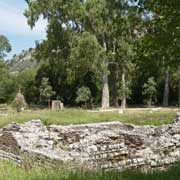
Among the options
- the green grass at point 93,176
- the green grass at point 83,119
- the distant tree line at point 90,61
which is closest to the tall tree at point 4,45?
the distant tree line at point 90,61

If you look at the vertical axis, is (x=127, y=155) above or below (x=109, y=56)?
below

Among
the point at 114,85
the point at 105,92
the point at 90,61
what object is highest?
the point at 90,61

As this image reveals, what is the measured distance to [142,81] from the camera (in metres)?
63.9

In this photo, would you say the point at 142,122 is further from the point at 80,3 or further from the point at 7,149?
the point at 80,3

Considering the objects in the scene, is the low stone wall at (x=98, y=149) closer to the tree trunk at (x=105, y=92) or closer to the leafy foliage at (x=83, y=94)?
the tree trunk at (x=105, y=92)

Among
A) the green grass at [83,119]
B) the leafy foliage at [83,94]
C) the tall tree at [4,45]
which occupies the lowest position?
the green grass at [83,119]

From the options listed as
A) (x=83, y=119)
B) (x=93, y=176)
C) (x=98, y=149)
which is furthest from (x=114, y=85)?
(x=93, y=176)

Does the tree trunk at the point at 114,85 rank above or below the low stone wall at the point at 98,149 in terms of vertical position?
above

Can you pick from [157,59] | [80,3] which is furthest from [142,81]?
[157,59]

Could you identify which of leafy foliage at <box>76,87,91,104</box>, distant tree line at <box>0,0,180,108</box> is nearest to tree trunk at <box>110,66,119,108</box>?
distant tree line at <box>0,0,180,108</box>

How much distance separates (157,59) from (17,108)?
3704 cm

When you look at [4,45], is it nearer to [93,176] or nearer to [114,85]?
[114,85]

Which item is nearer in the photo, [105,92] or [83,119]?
[83,119]

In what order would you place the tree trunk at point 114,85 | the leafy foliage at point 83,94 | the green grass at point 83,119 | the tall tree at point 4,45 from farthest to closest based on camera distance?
the tall tree at point 4,45 < the tree trunk at point 114,85 < the leafy foliage at point 83,94 < the green grass at point 83,119
